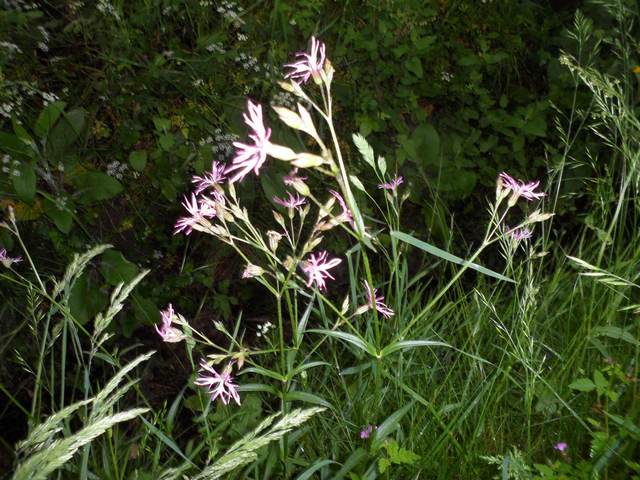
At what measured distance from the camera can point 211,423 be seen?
1.90m

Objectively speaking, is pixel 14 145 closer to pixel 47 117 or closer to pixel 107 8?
pixel 47 117

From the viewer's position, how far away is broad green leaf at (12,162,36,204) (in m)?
1.89

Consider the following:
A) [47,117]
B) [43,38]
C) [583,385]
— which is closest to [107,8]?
[43,38]

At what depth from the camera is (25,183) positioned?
6.23 ft

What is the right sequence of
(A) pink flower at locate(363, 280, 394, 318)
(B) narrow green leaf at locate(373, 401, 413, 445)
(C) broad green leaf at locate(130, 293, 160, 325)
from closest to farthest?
(A) pink flower at locate(363, 280, 394, 318) → (B) narrow green leaf at locate(373, 401, 413, 445) → (C) broad green leaf at locate(130, 293, 160, 325)

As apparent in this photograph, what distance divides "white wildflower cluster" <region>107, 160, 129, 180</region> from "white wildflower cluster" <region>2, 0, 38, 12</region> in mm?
515

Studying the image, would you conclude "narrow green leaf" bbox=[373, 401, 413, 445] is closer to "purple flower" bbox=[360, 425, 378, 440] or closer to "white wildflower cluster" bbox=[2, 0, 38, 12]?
"purple flower" bbox=[360, 425, 378, 440]

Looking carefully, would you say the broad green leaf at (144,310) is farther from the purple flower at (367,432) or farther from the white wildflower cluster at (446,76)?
the white wildflower cluster at (446,76)

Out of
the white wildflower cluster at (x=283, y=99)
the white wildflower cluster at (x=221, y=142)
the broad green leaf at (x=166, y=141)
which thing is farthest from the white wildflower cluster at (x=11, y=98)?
the white wildflower cluster at (x=283, y=99)

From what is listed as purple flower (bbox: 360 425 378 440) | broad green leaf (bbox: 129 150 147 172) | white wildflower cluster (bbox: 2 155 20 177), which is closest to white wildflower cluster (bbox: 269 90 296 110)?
broad green leaf (bbox: 129 150 147 172)

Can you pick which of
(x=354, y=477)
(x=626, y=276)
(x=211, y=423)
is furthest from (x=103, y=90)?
(x=626, y=276)

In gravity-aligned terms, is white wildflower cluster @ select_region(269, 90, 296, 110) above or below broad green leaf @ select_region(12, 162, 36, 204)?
below

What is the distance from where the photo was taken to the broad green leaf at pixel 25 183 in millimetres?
1892

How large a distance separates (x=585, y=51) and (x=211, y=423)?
213cm
